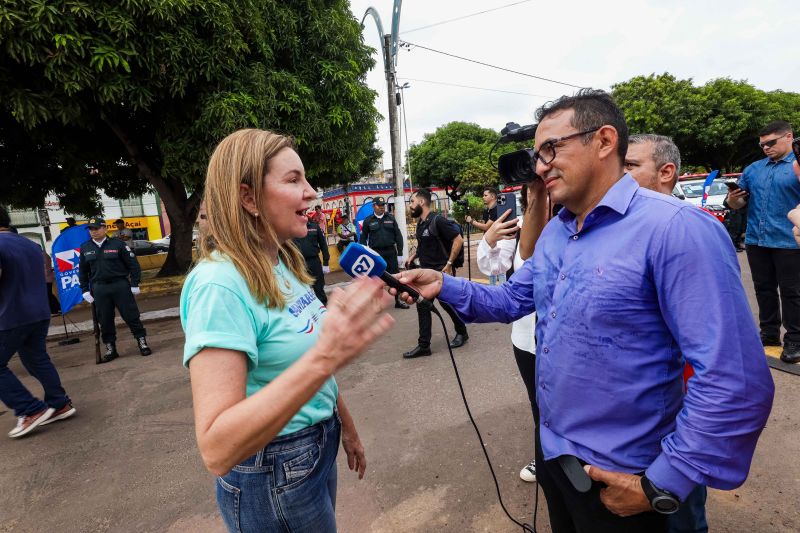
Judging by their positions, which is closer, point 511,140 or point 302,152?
point 511,140

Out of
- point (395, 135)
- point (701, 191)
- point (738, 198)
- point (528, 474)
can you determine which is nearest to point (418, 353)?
point (528, 474)

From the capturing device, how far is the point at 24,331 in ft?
12.7

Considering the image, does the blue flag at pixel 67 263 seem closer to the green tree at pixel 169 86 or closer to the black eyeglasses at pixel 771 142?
the green tree at pixel 169 86

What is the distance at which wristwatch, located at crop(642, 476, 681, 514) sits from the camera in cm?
110

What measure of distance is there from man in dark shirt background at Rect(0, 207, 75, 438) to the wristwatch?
481 centimetres

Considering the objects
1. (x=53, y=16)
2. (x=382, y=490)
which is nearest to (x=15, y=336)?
(x=382, y=490)

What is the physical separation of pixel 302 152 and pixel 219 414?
8.79 meters

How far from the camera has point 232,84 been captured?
24.9 feet

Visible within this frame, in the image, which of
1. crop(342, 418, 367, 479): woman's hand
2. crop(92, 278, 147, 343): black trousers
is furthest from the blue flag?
crop(342, 418, 367, 479): woman's hand

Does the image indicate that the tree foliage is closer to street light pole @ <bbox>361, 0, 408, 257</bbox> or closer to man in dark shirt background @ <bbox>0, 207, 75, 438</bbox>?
street light pole @ <bbox>361, 0, 408, 257</bbox>

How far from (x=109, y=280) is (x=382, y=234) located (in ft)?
13.4

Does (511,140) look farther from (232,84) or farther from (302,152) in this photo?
(302,152)

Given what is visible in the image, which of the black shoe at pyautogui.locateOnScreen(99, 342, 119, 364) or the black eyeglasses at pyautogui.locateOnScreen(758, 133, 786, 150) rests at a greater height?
the black eyeglasses at pyautogui.locateOnScreen(758, 133, 786, 150)

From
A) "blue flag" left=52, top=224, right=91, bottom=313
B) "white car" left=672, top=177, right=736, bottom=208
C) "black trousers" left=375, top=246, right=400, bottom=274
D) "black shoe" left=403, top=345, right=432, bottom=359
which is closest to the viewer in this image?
"black shoe" left=403, top=345, right=432, bottom=359
